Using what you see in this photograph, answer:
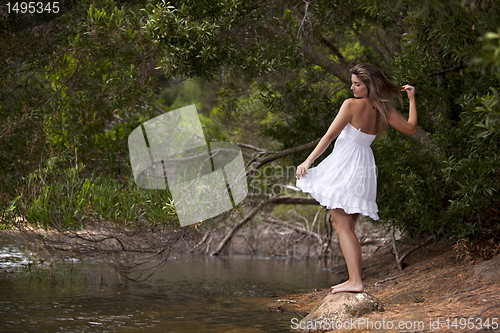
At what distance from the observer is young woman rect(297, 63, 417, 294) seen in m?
4.38

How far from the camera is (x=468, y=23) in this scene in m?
3.79

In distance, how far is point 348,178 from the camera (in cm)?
438

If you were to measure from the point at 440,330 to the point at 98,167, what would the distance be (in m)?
5.99

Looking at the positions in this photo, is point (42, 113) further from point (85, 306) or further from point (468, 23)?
point (468, 23)

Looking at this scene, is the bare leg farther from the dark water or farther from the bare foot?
the dark water

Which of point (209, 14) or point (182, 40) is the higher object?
point (209, 14)

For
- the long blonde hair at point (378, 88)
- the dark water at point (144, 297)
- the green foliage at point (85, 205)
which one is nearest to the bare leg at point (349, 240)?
the long blonde hair at point (378, 88)

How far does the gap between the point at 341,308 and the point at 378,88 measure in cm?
218

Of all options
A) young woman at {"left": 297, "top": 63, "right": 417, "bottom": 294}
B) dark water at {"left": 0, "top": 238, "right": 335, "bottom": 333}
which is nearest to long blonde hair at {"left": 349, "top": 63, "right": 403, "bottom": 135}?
young woman at {"left": 297, "top": 63, "right": 417, "bottom": 294}

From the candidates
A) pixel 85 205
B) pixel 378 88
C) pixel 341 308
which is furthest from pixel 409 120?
pixel 85 205

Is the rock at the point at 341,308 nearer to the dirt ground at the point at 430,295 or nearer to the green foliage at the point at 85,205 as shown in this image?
the dirt ground at the point at 430,295

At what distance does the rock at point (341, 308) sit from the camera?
178 inches

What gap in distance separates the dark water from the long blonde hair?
245cm

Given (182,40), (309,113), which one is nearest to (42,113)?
(182,40)
